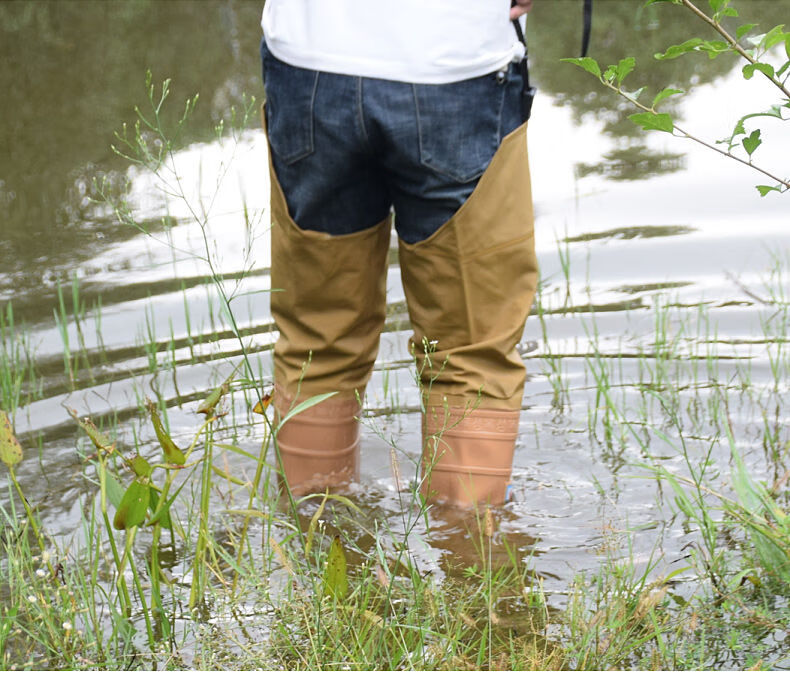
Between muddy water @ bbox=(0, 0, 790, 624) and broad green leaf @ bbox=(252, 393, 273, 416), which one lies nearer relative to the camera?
broad green leaf @ bbox=(252, 393, 273, 416)

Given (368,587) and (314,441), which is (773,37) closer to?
(368,587)

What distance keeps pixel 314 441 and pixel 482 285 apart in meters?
0.52

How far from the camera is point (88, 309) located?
3824mm

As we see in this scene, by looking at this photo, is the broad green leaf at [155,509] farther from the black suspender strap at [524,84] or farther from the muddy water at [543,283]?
the black suspender strap at [524,84]

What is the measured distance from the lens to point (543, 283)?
3859mm

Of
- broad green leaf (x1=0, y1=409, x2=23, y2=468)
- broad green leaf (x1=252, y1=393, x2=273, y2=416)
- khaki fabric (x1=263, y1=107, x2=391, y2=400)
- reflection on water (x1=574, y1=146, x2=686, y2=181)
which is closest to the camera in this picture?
broad green leaf (x1=0, y1=409, x2=23, y2=468)

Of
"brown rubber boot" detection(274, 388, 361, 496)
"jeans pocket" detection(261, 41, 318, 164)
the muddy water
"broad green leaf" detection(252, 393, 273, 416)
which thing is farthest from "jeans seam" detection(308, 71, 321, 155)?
"brown rubber boot" detection(274, 388, 361, 496)

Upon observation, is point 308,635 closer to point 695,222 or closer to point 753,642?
point 753,642

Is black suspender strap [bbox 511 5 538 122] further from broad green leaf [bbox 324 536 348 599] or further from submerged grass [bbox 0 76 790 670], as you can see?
broad green leaf [bbox 324 536 348 599]

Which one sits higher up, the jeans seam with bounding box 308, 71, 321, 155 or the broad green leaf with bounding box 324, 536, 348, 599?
the jeans seam with bounding box 308, 71, 321, 155

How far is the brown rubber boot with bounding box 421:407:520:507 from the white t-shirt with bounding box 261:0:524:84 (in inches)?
26.0

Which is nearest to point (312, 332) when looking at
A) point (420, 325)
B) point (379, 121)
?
point (420, 325)

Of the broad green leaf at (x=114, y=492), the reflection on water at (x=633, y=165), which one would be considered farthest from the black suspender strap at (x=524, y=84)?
the reflection on water at (x=633, y=165)

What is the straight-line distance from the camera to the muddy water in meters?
2.59
